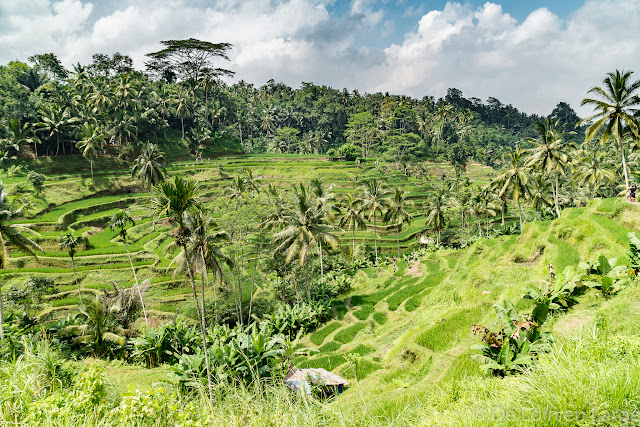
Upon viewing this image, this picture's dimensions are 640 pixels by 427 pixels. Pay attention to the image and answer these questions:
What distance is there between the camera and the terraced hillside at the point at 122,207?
29688 mm

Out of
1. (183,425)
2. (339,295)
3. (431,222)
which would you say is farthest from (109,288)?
(431,222)

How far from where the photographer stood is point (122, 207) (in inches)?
1901

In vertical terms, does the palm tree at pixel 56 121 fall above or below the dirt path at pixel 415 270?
above

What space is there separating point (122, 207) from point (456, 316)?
1955 inches

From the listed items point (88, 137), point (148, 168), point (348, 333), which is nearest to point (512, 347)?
point (348, 333)

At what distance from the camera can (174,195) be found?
37.6 ft

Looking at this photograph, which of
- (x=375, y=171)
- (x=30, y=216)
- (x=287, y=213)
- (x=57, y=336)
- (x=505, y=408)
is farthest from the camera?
(x=375, y=171)

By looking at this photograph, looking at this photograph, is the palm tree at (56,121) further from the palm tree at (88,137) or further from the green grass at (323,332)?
the green grass at (323,332)

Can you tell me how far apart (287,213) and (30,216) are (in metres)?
34.0

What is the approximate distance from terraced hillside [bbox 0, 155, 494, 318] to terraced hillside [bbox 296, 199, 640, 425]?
38.3 ft

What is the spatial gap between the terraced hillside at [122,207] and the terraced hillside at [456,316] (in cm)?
1169

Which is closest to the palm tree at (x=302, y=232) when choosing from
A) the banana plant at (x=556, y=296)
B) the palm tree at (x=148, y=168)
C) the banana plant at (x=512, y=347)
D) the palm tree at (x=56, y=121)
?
the banana plant at (x=556, y=296)

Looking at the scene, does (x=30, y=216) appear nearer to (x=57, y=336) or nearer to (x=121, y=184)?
(x=121, y=184)

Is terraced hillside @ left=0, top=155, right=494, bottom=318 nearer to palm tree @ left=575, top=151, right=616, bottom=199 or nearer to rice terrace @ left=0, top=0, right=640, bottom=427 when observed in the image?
rice terrace @ left=0, top=0, right=640, bottom=427
